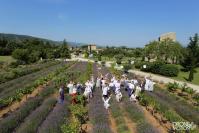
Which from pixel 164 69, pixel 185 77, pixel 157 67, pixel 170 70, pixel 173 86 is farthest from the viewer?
pixel 157 67

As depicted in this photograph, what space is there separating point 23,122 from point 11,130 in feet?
4.80

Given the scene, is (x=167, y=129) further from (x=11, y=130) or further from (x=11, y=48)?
(x=11, y=48)

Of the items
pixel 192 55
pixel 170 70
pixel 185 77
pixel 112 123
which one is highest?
pixel 192 55

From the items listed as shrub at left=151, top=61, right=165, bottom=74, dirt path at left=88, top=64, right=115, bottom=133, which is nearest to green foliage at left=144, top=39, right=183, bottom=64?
shrub at left=151, top=61, right=165, bottom=74

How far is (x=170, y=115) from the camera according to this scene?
50.6ft

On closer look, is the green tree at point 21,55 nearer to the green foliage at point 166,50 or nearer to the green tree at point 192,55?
the green foliage at point 166,50

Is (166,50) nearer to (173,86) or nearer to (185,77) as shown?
(185,77)

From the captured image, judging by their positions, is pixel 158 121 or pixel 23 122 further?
pixel 158 121

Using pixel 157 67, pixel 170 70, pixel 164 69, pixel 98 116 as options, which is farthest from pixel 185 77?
pixel 98 116

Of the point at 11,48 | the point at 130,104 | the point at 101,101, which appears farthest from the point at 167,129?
the point at 11,48

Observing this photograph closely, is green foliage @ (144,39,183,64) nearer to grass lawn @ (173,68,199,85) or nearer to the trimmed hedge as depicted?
grass lawn @ (173,68,199,85)

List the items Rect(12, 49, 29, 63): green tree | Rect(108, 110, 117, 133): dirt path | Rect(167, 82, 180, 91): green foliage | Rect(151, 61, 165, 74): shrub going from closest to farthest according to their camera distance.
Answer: Rect(108, 110, 117, 133): dirt path < Rect(167, 82, 180, 91): green foliage < Rect(151, 61, 165, 74): shrub < Rect(12, 49, 29, 63): green tree

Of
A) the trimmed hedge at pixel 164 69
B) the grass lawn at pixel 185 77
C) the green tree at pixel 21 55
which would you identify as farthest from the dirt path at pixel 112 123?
the green tree at pixel 21 55

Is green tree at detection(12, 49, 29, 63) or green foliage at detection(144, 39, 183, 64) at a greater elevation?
green foliage at detection(144, 39, 183, 64)
